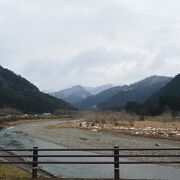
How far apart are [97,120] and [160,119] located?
22569 mm

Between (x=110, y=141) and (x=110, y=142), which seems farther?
(x=110, y=141)

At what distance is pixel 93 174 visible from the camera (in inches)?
1175

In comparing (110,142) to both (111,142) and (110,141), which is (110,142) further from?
(110,141)

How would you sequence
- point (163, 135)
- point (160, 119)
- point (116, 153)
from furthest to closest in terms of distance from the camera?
point (160, 119) → point (163, 135) → point (116, 153)

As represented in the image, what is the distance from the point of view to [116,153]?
17875mm

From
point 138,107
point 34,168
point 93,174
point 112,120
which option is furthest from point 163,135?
point 138,107

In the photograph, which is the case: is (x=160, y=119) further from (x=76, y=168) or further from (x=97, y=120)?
(x=76, y=168)

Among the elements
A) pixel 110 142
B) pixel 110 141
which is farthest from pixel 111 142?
pixel 110 141

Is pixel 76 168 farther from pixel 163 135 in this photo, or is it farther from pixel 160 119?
pixel 160 119

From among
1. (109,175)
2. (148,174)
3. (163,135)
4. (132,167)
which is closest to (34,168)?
(109,175)

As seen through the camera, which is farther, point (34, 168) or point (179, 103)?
point (179, 103)

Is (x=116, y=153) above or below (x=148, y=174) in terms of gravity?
above

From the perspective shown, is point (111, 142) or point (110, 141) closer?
point (111, 142)

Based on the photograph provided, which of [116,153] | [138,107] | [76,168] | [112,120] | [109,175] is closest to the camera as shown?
[116,153]
